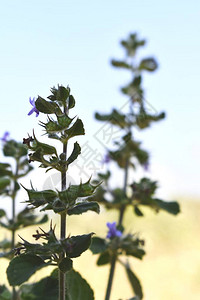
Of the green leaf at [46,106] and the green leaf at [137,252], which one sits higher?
the green leaf at [46,106]

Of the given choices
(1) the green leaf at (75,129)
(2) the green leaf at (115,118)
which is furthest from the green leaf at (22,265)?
(2) the green leaf at (115,118)

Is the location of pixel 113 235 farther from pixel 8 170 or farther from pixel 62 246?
pixel 62 246

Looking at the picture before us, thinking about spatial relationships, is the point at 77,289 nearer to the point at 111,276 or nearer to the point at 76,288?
the point at 76,288

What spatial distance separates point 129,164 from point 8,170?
0.69m

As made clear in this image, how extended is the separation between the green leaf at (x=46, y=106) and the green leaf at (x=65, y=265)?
0.84ft

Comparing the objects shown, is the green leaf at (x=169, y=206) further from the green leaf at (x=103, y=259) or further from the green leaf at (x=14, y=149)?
the green leaf at (x=14, y=149)

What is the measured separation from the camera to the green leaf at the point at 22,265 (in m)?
0.82

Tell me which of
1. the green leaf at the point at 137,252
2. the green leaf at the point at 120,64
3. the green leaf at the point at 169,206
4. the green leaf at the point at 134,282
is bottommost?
the green leaf at the point at 134,282

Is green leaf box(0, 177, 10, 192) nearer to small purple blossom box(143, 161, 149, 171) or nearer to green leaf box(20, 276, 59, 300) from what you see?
green leaf box(20, 276, 59, 300)

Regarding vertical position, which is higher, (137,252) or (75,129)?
(75,129)

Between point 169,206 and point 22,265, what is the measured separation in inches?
36.1

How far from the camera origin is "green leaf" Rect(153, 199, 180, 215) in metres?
1.62

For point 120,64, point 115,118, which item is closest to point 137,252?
point 115,118

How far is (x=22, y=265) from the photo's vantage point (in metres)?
0.82
